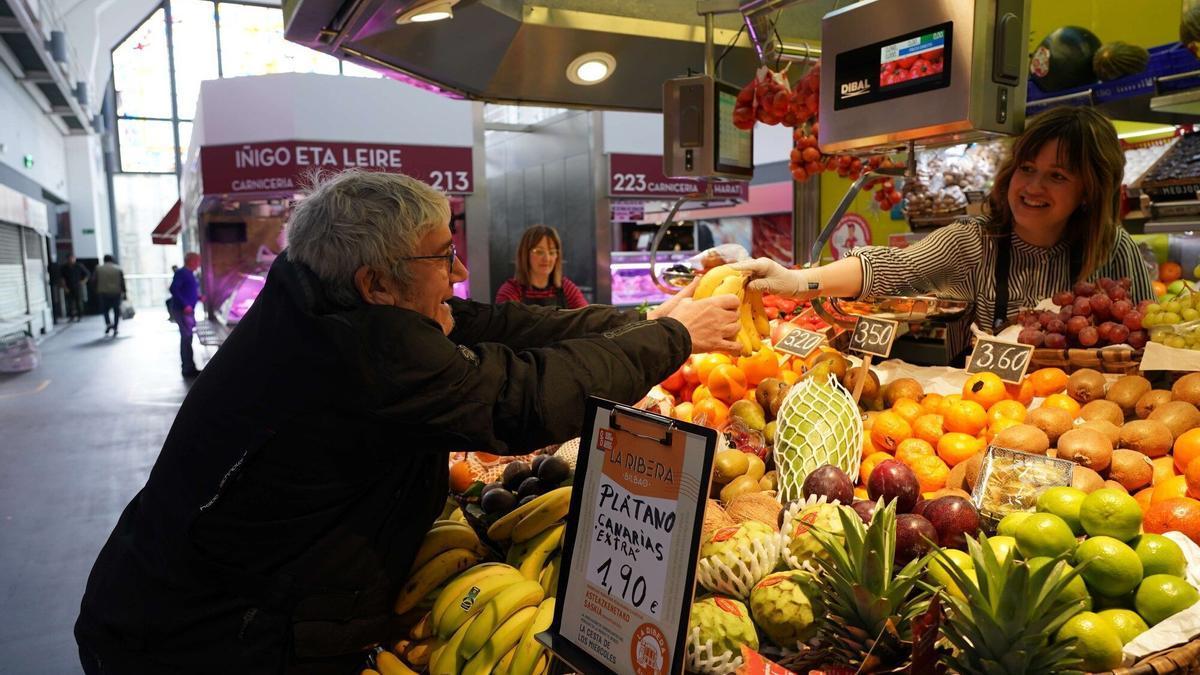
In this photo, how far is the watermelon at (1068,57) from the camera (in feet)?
14.1

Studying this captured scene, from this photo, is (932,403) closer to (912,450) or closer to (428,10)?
(912,450)

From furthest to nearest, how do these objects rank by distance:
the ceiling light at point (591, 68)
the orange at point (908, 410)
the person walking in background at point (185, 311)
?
the person walking in background at point (185, 311), the ceiling light at point (591, 68), the orange at point (908, 410)

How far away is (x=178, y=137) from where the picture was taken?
81.8 ft

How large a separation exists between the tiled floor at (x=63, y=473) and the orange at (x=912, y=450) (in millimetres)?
3525

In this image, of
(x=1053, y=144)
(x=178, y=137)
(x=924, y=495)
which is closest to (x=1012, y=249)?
(x=1053, y=144)

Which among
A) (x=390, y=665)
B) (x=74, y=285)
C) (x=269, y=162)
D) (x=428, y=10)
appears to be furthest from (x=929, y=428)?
(x=74, y=285)

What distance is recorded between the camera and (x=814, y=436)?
201cm

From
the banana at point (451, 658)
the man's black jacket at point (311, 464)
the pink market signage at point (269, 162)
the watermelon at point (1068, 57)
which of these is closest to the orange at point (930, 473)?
the man's black jacket at point (311, 464)

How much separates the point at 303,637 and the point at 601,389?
78cm

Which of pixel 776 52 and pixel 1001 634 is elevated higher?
pixel 776 52

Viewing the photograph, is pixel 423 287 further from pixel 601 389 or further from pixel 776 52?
pixel 776 52

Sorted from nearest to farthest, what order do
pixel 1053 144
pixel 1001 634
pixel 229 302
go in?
pixel 1001 634 < pixel 1053 144 < pixel 229 302

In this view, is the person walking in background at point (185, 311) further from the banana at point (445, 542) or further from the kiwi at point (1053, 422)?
the kiwi at point (1053, 422)

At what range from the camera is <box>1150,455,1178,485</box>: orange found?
1801 mm
